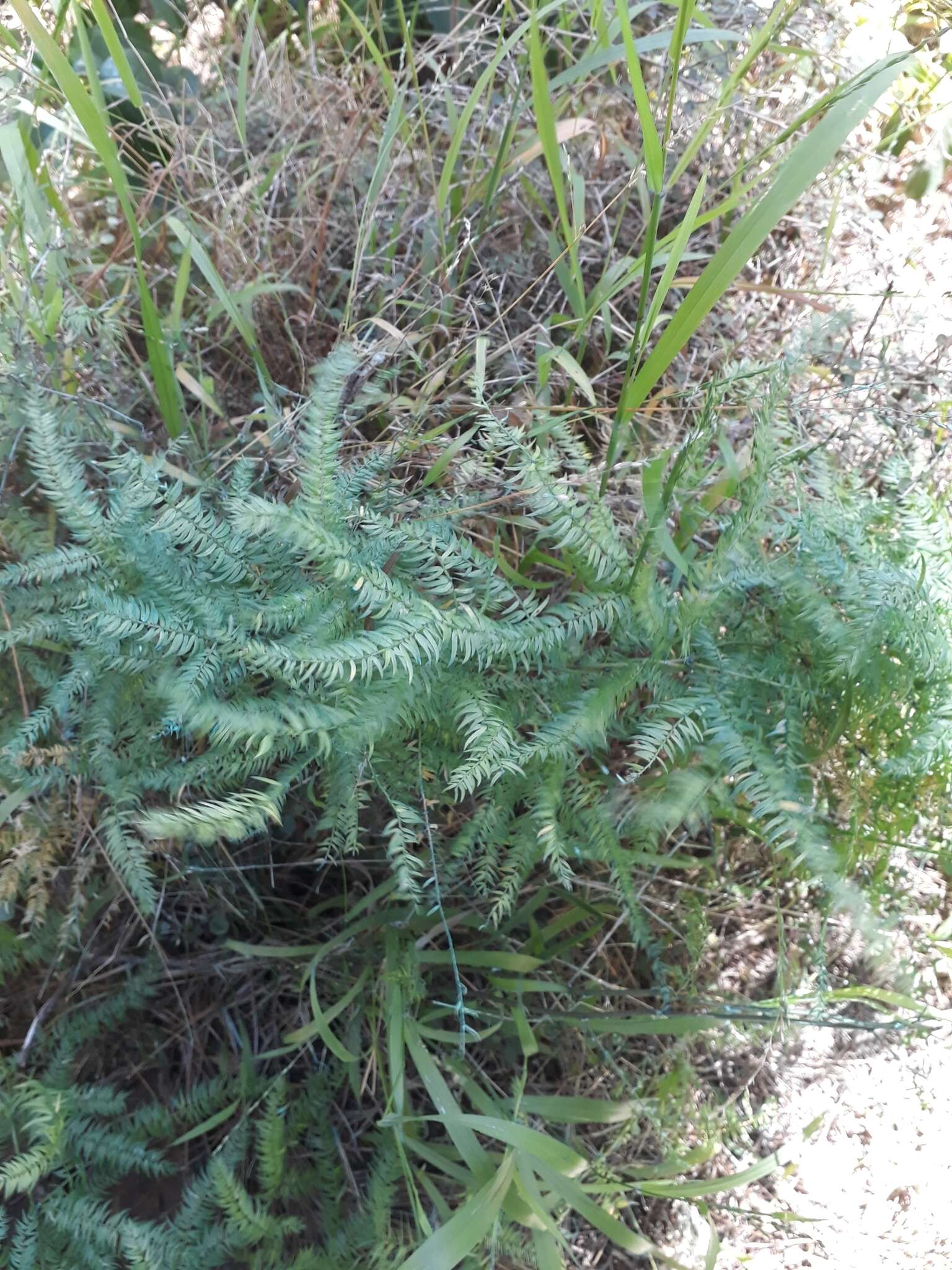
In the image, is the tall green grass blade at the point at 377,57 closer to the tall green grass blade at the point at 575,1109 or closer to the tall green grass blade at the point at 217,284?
the tall green grass blade at the point at 217,284

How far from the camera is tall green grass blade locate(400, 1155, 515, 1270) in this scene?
97cm

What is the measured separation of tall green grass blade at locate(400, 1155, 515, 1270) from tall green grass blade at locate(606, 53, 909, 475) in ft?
2.96

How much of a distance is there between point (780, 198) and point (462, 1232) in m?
1.10

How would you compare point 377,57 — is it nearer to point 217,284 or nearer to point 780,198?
point 217,284

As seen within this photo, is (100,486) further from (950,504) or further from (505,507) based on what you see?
(950,504)

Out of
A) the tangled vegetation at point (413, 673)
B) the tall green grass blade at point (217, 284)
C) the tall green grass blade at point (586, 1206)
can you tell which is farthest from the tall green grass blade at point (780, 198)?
the tall green grass blade at point (586, 1206)

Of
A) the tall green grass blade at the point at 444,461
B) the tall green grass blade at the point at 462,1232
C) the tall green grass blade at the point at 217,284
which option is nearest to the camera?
the tall green grass blade at the point at 462,1232

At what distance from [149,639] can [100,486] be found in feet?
1.27

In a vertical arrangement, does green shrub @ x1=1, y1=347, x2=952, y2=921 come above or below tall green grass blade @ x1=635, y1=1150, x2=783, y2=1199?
above

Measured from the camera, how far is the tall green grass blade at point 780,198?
897mm

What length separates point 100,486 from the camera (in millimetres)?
1203

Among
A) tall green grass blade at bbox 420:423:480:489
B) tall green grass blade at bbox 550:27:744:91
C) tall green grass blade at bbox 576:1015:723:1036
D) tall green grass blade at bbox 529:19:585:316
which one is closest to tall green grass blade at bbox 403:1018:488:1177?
tall green grass blade at bbox 576:1015:723:1036

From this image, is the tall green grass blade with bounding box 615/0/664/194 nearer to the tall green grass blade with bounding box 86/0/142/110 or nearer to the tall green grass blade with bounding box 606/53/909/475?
the tall green grass blade with bounding box 606/53/909/475

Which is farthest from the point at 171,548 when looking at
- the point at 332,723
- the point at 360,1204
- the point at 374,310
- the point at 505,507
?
the point at 360,1204
